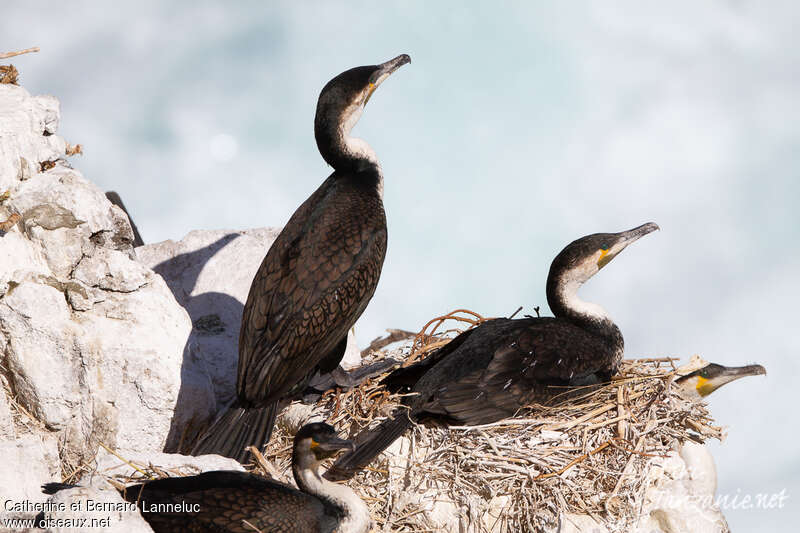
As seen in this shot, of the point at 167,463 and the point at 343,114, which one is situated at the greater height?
the point at 343,114

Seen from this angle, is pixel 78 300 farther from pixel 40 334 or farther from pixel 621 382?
pixel 621 382

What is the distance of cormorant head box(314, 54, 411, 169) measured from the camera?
6.51 meters

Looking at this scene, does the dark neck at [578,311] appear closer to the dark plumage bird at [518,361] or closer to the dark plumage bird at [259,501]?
the dark plumage bird at [518,361]

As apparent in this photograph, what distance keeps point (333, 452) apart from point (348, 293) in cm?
134

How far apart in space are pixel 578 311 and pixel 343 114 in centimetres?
210

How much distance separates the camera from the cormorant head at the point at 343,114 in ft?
21.4

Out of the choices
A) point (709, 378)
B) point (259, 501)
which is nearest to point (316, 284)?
point (259, 501)

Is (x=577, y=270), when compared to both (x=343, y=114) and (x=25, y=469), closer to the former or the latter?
(x=343, y=114)

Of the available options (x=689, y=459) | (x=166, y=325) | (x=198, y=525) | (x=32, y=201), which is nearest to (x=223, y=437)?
(x=166, y=325)

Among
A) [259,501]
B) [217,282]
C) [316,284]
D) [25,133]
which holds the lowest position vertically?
[259,501]

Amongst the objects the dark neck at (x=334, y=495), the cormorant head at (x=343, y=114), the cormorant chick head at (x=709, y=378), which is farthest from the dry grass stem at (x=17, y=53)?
the cormorant chick head at (x=709, y=378)

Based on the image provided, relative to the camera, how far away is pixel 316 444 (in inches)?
196

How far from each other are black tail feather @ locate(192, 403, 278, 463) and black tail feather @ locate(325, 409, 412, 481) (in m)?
0.54

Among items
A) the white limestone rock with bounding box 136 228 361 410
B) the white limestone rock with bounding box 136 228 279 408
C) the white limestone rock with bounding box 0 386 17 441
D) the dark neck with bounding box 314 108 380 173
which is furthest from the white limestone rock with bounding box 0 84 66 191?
the dark neck with bounding box 314 108 380 173
